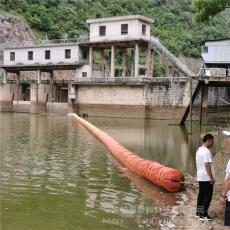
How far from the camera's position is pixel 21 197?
12.9 m

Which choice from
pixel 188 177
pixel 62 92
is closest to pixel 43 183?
pixel 188 177

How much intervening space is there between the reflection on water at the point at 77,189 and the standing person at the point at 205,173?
1.10 meters

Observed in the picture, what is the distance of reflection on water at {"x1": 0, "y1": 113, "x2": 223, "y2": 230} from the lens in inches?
431

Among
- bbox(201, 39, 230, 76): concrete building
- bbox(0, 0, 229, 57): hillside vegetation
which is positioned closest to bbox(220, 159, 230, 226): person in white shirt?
bbox(201, 39, 230, 76): concrete building

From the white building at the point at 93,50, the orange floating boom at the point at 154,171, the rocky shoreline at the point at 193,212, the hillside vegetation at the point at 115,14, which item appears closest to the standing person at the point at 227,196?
the rocky shoreline at the point at 193,212

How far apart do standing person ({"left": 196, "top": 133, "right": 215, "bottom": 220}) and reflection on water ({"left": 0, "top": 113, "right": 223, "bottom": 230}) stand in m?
1.10

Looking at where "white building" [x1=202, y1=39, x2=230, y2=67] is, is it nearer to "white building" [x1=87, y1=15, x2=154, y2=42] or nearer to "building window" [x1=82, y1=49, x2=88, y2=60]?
"white building" [x1=87, y1=15, x2=154, y2=42]

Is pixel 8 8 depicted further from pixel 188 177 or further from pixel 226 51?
pixel 188 177

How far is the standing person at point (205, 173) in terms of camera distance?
10266 millimetres

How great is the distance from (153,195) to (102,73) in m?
45.9

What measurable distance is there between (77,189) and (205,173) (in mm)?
4949

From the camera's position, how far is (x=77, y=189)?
14141mm

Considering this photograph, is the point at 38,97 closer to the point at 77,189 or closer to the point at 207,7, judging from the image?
the point at 207,7

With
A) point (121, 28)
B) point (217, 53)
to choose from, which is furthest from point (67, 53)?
point (217, 53)
